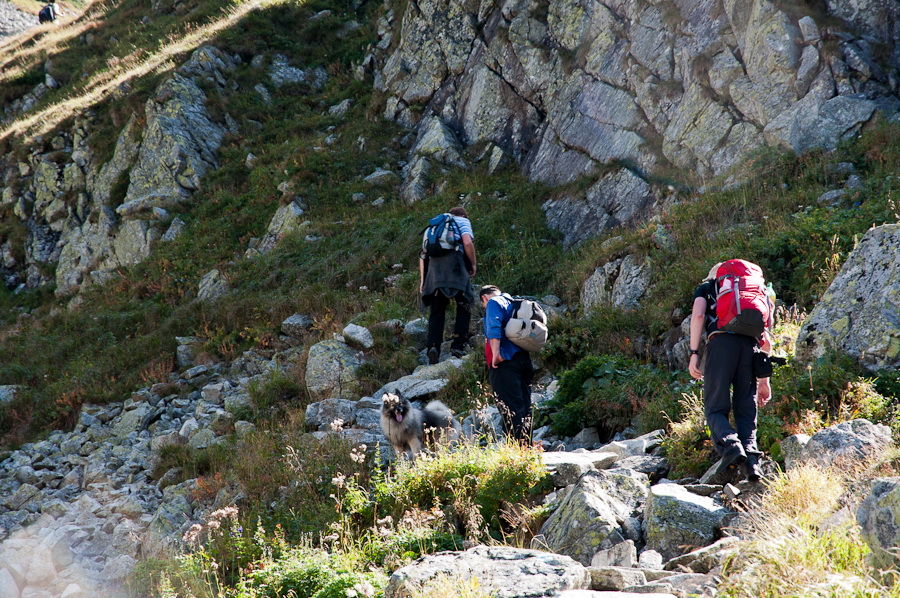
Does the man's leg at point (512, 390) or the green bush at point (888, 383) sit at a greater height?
the green bush at point (888, 383)

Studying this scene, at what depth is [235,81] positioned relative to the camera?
21547mm

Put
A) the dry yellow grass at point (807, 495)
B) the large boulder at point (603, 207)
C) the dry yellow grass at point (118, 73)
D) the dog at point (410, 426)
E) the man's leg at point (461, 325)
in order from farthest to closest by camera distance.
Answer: the dry yellow grass at point (118, 73), the large boulder at point (603, 207), the man's leg at point (461, 325), the dog at point (410, 426), the dry yellow grass at point (807, 495)

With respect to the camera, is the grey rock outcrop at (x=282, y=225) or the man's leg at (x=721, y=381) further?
the grey rock outcrop at (x=282, y=225)

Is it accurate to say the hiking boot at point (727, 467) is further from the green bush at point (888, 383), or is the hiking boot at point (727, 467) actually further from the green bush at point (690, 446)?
the green bush at point (888, 383)

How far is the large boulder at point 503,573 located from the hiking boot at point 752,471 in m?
1.79

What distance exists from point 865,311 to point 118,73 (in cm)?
2592

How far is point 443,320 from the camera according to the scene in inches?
421

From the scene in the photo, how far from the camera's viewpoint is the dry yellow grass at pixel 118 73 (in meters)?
22.2

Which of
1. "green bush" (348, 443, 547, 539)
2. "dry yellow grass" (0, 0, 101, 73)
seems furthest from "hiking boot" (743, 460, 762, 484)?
"dry yellow grass" (0, 0, 101, 73)

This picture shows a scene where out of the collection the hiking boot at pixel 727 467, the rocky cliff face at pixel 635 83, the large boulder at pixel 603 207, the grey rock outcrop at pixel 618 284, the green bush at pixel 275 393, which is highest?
the rocky cliff face at pixel 635 83

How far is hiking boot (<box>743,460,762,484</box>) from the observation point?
5.00m

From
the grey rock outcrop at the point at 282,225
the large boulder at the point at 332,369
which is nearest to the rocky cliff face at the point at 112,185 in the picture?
the grey rock outcrop at the point at 282,225

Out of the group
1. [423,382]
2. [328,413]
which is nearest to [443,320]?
[423,382]

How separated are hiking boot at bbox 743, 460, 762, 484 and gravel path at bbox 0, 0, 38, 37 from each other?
53.8m
